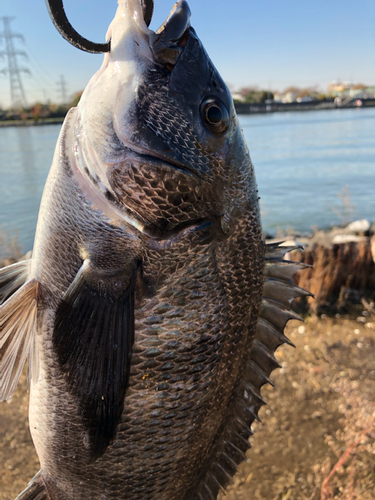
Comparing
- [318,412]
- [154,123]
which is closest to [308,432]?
[318,412]

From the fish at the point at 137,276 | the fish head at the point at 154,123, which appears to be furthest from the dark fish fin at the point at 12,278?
the fish head at the point at 154,123

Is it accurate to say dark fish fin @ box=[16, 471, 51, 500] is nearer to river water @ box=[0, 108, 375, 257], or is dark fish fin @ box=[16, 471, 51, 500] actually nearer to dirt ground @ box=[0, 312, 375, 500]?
dirt ground @ box=[0, 312, 375, 500]

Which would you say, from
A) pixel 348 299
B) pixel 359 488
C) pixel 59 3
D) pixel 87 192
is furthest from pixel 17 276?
pixel 348 299

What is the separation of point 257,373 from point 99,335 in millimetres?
821

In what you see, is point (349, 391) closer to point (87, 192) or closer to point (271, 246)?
point (271, 246)

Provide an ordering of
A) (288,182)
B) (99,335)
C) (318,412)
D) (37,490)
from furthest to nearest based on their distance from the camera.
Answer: (288,182) → (318,412) → (37,490) → (99,335)

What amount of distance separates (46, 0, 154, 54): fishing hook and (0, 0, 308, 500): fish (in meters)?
0.03

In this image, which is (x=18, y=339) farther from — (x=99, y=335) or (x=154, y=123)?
(x=154, y=123)

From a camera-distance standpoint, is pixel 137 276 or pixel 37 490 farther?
pixel 37 490

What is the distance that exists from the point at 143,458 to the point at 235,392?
0.46 metres

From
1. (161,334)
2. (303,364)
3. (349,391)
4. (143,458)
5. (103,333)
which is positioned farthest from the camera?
(303,364)

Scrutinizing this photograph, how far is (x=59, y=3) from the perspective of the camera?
1.02 m

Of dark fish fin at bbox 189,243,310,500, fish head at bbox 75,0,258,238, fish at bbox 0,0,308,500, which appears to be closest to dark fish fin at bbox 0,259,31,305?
fish at bbox 0,0,308,500

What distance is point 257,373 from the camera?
1.72 meters
